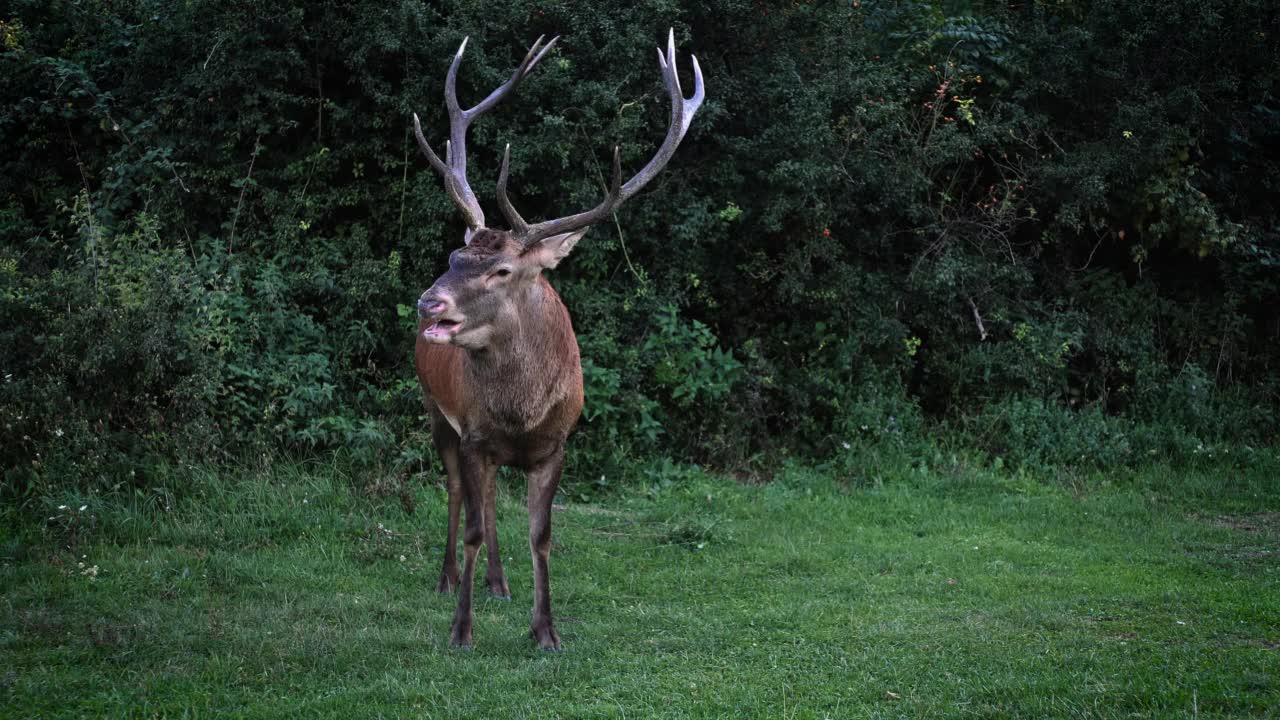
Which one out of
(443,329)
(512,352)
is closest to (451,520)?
(512,352)

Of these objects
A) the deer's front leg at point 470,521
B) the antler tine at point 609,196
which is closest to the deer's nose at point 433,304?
the antler tine at point 609,196

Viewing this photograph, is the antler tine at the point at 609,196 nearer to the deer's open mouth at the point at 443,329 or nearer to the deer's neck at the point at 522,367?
the deer's neck at the point at 522,367

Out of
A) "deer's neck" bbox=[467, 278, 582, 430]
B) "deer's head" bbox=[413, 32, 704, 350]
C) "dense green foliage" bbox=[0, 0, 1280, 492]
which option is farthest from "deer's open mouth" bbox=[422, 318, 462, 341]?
"dense green foliage" bbox=[0, 0, 1280, 492]

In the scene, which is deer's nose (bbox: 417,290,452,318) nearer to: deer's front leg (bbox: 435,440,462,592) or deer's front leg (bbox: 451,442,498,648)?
deer's front leg (bbox: 451,442,498,648)

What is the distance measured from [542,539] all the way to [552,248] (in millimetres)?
1598

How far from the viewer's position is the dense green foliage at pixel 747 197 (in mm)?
10711

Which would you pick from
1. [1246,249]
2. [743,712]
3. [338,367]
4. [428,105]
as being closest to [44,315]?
[338,367]

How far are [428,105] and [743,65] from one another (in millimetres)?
3136

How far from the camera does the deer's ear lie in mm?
6629

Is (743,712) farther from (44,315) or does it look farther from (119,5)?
(119,5)

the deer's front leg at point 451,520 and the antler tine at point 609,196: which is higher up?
the antler tine at point 609,196

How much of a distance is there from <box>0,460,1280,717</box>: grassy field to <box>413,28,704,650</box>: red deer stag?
0.60 m

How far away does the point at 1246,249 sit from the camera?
11.8 m

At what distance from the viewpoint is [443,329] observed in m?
6.18
